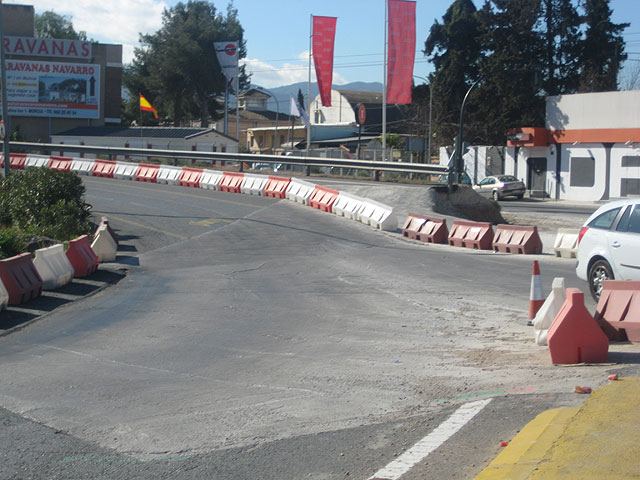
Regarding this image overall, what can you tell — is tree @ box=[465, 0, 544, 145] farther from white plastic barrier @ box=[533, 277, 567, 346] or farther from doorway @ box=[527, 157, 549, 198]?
white plastic barrier @ box=[533, 277, 567, 346]

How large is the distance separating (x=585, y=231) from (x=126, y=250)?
1284 centimetres

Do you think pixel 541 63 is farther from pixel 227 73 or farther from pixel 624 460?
pixel 624 460

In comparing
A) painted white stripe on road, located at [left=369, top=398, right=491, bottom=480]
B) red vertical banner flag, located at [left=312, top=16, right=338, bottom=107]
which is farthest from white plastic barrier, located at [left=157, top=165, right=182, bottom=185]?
painted white stripe on road, located at [left=369, top=398, right=491, bottom=480]

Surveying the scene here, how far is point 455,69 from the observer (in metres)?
63.8

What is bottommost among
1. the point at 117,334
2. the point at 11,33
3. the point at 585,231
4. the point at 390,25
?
the point at 117,334

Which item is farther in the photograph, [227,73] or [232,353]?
[227,73]

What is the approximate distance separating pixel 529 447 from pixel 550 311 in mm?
3777

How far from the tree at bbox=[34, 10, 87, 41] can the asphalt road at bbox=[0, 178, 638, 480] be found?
346ft

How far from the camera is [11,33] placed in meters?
74.7

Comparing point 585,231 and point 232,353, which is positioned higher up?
point 585,231

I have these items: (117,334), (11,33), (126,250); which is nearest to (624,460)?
(117,334)

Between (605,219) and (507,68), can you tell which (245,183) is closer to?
(605,219)

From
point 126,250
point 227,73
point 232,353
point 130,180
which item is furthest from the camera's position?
point 227,73

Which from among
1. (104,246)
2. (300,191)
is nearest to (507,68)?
(300,191)
